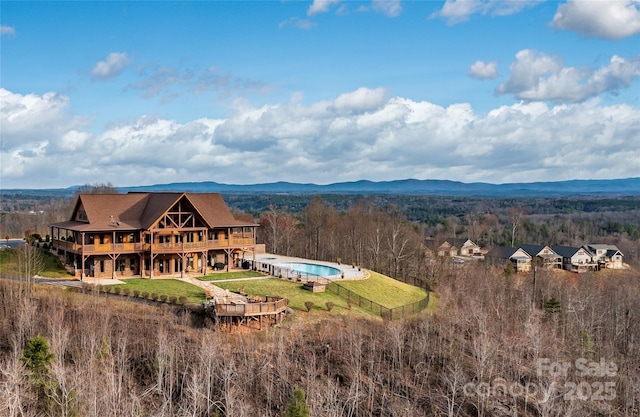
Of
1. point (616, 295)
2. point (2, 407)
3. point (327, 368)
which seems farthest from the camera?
point (616, 295)

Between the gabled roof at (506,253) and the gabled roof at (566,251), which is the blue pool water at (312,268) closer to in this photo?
the gabled roof at (506,253)

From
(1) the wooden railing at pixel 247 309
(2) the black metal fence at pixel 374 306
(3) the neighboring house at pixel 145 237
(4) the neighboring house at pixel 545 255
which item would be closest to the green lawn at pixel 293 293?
(2) the black metal fence at pixel 374 306

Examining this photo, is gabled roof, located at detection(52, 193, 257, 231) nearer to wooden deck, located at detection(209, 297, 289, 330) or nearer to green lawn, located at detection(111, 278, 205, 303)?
green lawn, located at detection(111, 278, 205, 303)

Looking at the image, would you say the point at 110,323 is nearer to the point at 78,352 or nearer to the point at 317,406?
the point at 78,352

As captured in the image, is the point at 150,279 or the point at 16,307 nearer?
Result: the point at 16,307

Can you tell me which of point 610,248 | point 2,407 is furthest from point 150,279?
point 610,248

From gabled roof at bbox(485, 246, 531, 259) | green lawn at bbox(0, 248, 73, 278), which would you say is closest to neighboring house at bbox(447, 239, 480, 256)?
gabled roof at bbox(485, 246, 531, 259)

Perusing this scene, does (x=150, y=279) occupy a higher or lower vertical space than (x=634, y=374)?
higher
